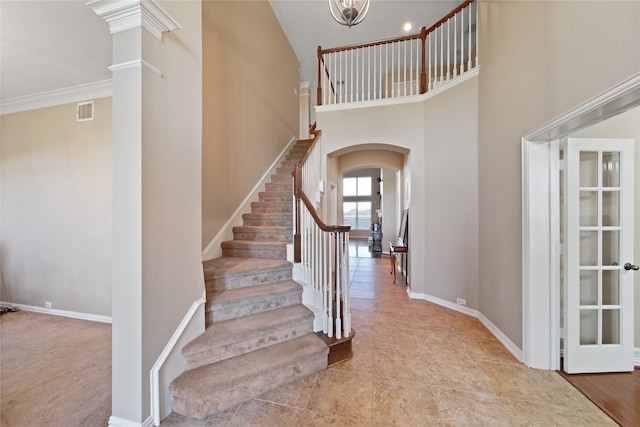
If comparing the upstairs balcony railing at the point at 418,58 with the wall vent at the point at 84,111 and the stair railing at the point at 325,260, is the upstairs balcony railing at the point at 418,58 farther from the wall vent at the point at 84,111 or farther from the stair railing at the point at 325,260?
the wall vent at the point at 84,111

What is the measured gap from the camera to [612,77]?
1.40m

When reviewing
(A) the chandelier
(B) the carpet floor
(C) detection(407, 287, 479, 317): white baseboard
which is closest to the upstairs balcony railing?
(A) the chandelier

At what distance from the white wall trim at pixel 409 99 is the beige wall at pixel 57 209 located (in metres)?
3.31

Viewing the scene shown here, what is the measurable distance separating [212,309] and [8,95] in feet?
13.8

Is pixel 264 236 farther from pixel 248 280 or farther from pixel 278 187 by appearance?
pixel 278 187

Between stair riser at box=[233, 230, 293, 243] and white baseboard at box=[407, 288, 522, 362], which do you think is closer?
white baseboard at box=[407, 288, 522, 362]

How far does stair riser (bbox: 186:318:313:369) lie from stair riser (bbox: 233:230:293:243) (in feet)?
4.14

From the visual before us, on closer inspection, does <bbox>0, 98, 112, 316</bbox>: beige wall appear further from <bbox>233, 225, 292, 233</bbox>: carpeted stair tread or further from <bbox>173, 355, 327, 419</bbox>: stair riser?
<bbox>173, 355, 327, 419</bbox>: stair riser

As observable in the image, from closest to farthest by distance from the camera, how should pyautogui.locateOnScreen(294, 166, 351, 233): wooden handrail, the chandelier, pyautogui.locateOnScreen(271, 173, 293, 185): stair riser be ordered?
1. the chandelier
2. pyautogui.locateOnScreen(294, 166, 351, 233): wooden handrail
3. pyautogui.locateOnScreen(271, 173, 293, 185): stair riser

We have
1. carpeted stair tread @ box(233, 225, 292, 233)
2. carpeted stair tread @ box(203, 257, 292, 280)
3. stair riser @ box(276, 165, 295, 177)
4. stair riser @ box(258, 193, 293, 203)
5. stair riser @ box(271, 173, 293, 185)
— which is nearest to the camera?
carpeted stair tread @ box(203, 257, 292, 280)

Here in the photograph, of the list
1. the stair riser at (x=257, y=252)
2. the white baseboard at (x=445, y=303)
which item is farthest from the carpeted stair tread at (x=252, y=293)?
the white baseboard at (x=445, y=303)

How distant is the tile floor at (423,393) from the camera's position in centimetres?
162

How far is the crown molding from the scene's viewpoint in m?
1.45

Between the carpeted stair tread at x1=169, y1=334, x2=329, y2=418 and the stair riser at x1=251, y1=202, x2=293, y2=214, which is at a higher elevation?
the stair riser at x1=251, y1=202, x2=293, y2=214
